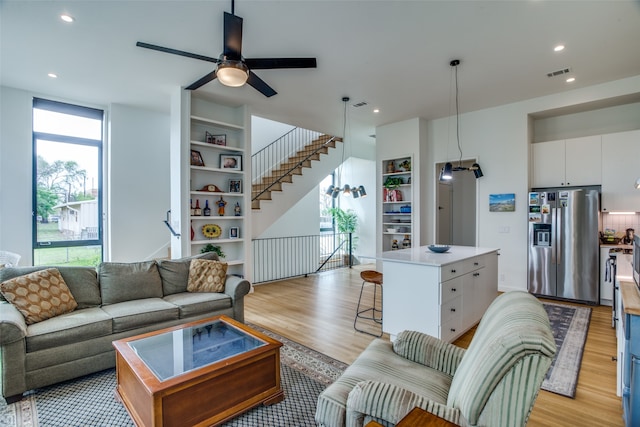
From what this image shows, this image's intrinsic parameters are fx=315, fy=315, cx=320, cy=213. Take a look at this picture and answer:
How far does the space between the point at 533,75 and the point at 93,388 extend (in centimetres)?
605

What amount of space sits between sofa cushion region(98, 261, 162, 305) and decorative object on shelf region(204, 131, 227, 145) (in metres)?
2.59

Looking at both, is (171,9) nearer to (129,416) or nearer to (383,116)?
(129,416)

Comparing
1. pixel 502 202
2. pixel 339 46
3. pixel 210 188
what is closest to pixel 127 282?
pixel 210 188

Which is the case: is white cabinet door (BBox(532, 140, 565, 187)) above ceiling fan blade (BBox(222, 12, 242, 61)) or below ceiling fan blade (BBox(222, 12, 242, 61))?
below

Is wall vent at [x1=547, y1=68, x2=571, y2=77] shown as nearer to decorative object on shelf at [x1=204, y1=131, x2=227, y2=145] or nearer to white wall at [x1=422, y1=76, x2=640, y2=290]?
white wall at [x1=422, y1=76, x2=640, y2=290]

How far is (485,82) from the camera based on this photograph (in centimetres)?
457

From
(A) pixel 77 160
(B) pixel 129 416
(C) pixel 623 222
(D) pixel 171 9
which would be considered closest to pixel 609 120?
(C) pixel 623 222

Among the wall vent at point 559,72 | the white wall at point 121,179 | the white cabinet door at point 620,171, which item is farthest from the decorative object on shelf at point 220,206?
the white cabinet door at point 620,171

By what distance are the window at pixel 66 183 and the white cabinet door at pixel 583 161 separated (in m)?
8.00

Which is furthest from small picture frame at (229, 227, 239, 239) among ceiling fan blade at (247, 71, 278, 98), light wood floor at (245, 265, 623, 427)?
ceiling fan blade at (247, 71, 278, 98)

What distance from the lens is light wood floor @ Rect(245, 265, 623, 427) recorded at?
223 centimetres

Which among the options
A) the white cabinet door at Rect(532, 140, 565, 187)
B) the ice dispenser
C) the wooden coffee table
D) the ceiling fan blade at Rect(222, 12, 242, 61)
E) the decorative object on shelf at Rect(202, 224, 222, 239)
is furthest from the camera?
the decorative object on shelf at Rect(202, 224, 222, 239)

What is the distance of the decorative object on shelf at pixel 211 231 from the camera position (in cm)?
535

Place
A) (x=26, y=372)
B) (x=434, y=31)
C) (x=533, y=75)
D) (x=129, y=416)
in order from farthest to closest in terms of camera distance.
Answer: (x=533, y=75), (x=434, y=31), (x=26, y=372), (x=129, y=416)
